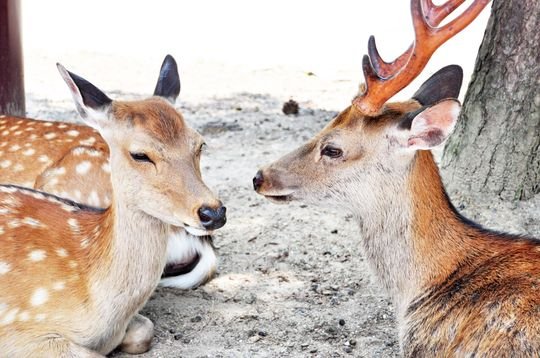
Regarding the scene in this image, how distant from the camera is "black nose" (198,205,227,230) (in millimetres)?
4035

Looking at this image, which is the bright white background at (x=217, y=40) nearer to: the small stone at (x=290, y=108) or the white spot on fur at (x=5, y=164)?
the small stone at (x=290, y=108)

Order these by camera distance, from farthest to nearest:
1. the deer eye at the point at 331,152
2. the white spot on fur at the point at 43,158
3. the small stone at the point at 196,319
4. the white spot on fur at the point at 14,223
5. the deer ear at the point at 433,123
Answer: the white spot on fur at the point at 43,158 → the small stone at the point at 196,319 → the white spot on fur at the point at 14,223 → the deer eye at the point at 331,152 → the deer ear at the point at 433,123

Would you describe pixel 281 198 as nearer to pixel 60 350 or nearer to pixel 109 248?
pixel 109 248

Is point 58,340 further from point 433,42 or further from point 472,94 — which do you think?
point 472,94

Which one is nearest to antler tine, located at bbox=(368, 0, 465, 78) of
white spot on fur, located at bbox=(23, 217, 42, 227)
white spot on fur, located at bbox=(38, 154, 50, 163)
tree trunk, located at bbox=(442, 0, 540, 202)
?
tree trunk, located at bbox=(442, 0, 540, 202)

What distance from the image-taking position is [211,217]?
4.03m

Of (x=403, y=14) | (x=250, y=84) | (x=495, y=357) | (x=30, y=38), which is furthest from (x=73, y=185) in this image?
(x=403, y=14)

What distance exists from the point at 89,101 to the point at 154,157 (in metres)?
0.41

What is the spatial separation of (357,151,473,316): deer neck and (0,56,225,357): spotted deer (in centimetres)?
78

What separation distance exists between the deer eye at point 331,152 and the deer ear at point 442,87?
1.55ft

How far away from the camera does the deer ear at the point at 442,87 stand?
4336 mm

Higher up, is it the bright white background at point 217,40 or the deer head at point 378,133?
the deer head at point 378,133

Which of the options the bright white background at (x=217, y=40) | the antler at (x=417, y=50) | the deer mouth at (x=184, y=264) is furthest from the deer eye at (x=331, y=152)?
the bright white background at (x=217, y=40)

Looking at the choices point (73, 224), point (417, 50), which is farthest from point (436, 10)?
point (73, 224)
